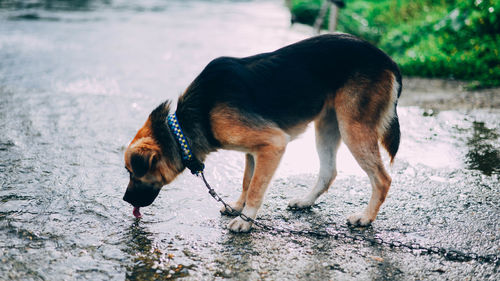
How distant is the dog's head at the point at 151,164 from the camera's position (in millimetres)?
3270

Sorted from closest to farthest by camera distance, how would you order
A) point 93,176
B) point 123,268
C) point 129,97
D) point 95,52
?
point 123,268 < point 93,176 < point 129,97 < point 95,52

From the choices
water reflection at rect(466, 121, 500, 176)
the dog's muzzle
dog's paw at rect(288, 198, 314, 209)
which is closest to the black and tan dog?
the dog's muzzle

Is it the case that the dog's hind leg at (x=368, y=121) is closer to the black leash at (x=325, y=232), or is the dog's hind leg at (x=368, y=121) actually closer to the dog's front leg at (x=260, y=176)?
the black leash at (x=325, y=232)

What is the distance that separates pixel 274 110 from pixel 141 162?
1.15 m

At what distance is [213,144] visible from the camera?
11.5ft

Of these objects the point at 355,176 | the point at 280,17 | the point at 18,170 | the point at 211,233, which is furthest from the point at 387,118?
the point at 280,17

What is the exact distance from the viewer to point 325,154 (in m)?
4.00

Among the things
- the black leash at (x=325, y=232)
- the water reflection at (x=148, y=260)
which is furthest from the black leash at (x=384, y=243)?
the water reflection at (x=148, y=260)

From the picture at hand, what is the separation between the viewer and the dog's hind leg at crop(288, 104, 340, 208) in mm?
3879

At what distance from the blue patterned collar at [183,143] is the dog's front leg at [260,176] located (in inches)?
19.6

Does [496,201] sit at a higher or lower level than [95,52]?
higher

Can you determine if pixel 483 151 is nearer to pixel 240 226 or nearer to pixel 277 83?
pixel 277 83

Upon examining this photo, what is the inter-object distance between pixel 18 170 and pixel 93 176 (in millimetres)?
770

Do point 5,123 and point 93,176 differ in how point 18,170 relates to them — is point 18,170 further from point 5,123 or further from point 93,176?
point 5,123
